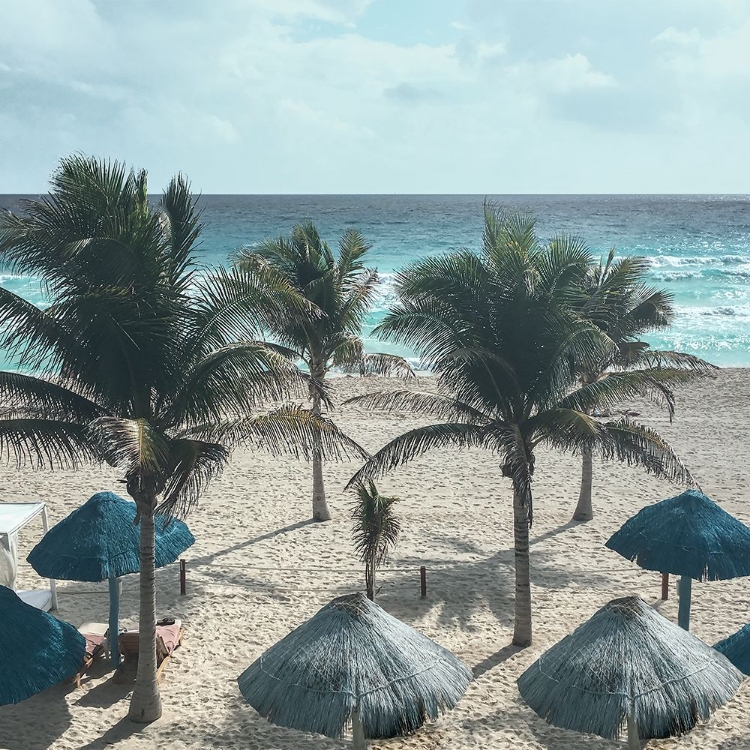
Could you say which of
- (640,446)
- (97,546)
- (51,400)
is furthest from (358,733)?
(640,446)

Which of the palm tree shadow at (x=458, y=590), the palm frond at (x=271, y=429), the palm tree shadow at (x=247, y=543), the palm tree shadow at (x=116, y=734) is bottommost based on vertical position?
the palm tree shadow at (x=116, y=734)

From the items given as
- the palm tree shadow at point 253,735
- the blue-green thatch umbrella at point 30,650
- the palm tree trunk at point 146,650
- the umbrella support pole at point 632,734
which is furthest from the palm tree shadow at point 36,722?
the umbrella support pole at point 632,734

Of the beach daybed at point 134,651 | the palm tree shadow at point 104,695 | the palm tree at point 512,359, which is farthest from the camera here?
the palm tree at point 512,359

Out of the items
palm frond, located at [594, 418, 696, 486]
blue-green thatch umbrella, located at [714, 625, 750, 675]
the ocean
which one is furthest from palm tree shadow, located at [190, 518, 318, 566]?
the ocean

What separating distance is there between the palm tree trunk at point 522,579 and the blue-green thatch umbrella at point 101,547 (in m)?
4.26

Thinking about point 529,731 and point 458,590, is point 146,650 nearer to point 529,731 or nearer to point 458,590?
point 529,731

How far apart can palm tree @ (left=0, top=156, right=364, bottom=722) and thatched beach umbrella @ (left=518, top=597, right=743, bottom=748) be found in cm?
306

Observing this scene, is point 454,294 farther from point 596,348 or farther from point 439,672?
point 439,672

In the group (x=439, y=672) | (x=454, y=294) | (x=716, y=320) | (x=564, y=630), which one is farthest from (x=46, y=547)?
(x=716, y=320)

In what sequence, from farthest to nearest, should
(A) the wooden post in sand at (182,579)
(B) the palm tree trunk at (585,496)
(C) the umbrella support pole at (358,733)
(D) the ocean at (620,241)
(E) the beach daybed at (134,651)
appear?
(D) the ocean at (620,241) → (B) the palm tree trunk at (585,496) → (A) the wooden post in sand at (182,579) → (E) the beach daybed at (134,651) → (C) the umbrella support pole at (358,733)

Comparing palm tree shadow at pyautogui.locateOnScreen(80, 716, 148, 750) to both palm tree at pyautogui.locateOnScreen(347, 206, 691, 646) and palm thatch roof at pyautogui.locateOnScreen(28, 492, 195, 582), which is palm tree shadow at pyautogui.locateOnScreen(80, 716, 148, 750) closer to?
palm thatch roof at pyautogui.locateOnScreen(28, 492, 195, 582)

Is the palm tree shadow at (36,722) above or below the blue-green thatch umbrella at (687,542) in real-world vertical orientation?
below

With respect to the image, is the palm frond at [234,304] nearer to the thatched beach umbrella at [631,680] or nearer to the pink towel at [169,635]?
the pink towel at [169,635]

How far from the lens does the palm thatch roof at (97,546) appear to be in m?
9.55
